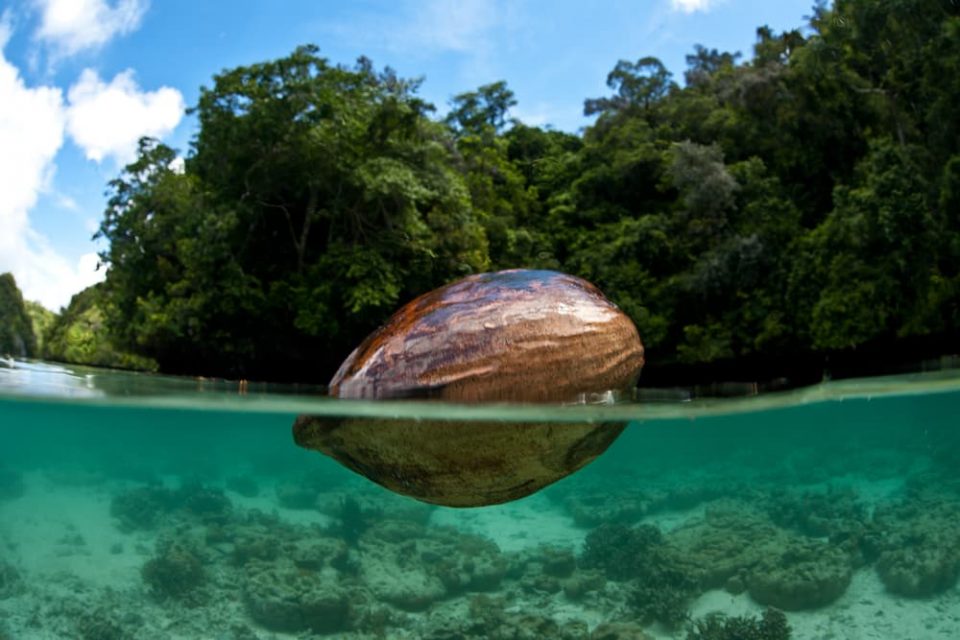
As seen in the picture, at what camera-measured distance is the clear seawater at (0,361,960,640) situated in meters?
9.73

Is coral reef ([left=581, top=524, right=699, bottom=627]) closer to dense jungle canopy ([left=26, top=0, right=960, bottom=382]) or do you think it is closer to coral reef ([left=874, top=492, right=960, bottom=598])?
coral reef ([left=874, top=492, right=960, bottom=598])

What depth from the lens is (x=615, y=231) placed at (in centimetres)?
3197

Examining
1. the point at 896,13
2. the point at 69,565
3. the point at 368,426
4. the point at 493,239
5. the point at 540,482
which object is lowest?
the point at 69,565

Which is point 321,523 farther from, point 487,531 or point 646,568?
point 646,568

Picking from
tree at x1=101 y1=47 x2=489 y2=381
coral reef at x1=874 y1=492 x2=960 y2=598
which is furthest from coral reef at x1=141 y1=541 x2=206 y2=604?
tree at x1=101 y1=47 x2=489 y2=381

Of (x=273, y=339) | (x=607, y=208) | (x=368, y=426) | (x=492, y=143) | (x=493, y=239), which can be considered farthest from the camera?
(x=492, y=143)

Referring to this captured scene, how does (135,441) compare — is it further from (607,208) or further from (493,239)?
(607,208)

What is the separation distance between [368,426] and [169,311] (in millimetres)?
18960

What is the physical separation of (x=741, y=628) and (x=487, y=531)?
2.90 metres

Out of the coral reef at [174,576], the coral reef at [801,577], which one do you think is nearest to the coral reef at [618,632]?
the coral reef at [801,577]

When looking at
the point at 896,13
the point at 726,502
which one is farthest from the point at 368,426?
the point at 896,13

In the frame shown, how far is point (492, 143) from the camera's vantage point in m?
36.8

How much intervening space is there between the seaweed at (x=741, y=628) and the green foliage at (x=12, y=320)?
11.3 m

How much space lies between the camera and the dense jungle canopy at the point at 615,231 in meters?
23.3
